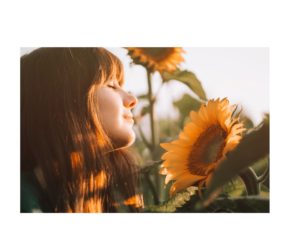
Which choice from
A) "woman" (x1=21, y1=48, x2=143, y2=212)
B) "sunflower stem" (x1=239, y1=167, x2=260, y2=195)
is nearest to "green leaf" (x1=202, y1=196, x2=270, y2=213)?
"sunflower stem" (x1=239, y1=167, x2=260, y2=195)

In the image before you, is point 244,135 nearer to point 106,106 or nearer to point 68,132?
point 106,106

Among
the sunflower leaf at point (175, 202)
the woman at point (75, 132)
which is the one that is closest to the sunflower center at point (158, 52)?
the woman at point (75, 132)

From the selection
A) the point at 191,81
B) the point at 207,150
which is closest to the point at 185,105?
the point at 191,81

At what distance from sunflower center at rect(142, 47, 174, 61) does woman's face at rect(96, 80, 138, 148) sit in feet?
0.59

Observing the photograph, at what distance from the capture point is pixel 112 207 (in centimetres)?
195

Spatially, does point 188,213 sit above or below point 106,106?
below

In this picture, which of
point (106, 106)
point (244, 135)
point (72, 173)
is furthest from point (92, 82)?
point (244, 135)

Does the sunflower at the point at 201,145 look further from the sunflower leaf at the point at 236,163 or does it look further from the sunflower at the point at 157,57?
the sunflower leaf at the point at 236,163

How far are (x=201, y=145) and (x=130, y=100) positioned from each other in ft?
1.14

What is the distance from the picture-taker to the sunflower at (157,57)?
1.94 m

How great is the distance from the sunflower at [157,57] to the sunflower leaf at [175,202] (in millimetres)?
509

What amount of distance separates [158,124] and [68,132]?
37 cm

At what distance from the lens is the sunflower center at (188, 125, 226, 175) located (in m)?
1.90

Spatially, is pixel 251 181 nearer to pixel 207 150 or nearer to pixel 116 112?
pixel 207 150
